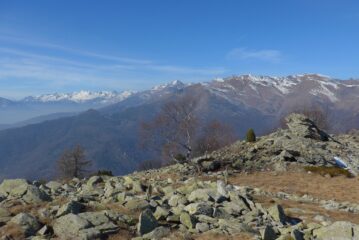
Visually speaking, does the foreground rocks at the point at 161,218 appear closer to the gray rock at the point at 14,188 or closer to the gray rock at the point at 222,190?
the gray rock at the point at 222,190

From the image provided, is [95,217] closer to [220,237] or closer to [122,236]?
[122,236]

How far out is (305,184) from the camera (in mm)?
48156

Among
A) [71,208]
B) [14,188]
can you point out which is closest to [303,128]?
[14,188]

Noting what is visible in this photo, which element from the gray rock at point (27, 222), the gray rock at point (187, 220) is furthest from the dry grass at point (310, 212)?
the gray rock at point (27, 222)

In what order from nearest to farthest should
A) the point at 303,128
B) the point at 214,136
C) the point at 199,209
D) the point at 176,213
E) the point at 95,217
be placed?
1. the point at 95,217
2. the point at 176,213
3. the point at 199,209
4. the point at 303,128
5. the point at 214,136

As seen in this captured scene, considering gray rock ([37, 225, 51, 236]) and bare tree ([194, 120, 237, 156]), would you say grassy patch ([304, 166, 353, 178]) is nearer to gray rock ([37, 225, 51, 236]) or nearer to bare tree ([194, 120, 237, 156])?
bare tree ([194, 120, 237, 156])

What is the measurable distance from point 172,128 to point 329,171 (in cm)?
2586

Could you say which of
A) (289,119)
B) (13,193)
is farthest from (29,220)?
(289,119)

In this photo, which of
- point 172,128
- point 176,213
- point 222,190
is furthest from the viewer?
point 172,128

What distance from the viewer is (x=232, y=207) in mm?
27484

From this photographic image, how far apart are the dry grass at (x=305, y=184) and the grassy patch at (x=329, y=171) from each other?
1.33 metres

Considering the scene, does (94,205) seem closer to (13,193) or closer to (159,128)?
(13,193)

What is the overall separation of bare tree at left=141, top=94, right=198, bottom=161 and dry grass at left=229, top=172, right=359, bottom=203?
15.8m

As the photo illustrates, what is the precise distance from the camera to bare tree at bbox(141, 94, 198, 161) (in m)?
66.8
